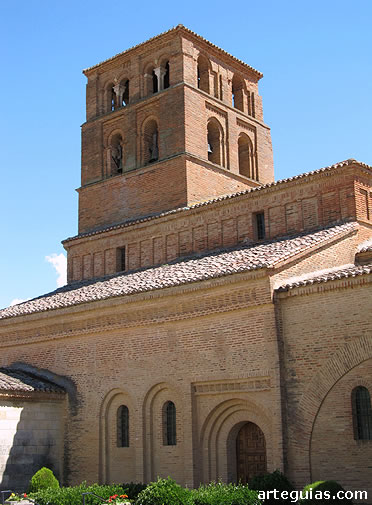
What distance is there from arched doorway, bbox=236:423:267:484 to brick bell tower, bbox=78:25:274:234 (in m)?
8.18

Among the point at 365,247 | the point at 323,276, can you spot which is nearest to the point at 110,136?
the point at 365,247

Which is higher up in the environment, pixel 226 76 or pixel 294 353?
pixel 226 76

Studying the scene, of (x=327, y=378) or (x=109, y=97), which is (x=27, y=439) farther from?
(x=109, y=97)

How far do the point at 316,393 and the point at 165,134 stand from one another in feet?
37.6

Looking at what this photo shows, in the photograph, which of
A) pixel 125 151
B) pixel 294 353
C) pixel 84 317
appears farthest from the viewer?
pixel 125 151

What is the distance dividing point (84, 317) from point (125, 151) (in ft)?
24.5

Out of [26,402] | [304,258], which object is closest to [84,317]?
[26,402]

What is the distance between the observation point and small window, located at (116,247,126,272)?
20.7m

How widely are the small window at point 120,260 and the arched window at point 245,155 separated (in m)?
5.41

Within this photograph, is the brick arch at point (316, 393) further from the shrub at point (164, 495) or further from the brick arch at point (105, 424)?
the brick arch at point (105, 424)

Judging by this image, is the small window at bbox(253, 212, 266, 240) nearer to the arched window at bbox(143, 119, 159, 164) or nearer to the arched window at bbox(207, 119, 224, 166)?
the arched window at bbox(207, 119, 224, 166)

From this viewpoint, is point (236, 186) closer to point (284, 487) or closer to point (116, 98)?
point (116, 98)

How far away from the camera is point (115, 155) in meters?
23.5

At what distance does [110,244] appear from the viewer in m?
21.0
